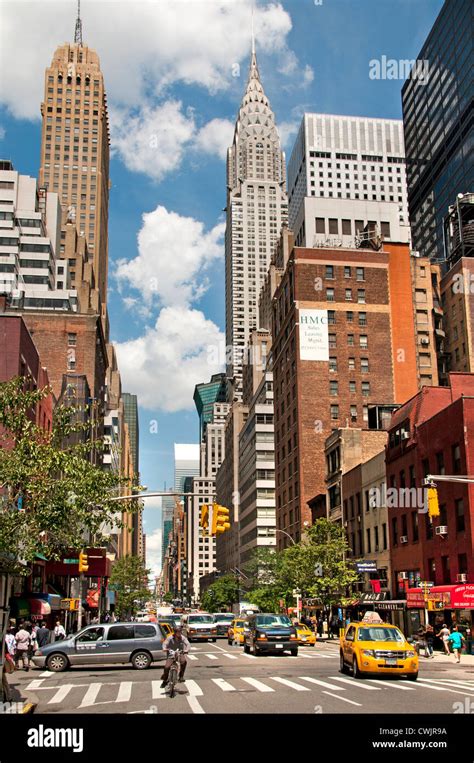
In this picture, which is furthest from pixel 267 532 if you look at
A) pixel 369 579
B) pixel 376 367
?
pixel 369 579

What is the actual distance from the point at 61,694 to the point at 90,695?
1025mm

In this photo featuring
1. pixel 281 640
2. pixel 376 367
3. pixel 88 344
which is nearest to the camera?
pixel 281 640

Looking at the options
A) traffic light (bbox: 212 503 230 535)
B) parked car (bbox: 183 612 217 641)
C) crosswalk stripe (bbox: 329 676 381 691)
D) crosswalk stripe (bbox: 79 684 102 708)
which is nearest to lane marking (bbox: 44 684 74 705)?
crosswalk stripe (bbox: 79 684 102 708)

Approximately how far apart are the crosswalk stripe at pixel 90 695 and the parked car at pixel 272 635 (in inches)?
501

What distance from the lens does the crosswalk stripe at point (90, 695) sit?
1649 centimetres

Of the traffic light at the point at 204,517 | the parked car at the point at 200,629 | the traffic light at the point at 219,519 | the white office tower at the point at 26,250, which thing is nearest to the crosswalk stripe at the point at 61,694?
the traffic light at the point at 219,519

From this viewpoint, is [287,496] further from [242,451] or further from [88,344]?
[242,451]

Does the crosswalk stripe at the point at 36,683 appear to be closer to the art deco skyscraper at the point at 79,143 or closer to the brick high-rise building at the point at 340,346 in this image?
the brick high-rise building at the point at 340,346

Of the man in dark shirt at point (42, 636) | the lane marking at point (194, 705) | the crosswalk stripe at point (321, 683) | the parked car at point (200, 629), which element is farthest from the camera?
the parked car at point (200, 629)

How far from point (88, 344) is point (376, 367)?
127 feet

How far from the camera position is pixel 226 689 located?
1905 centimetres

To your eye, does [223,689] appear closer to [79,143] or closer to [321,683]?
[321,683]
